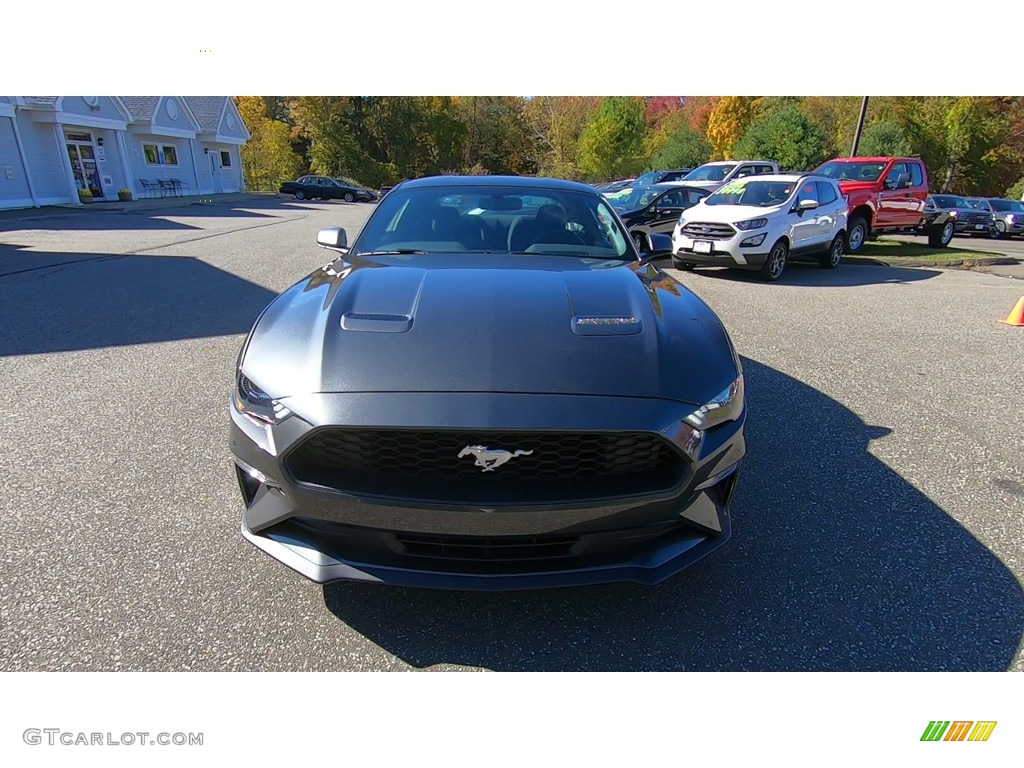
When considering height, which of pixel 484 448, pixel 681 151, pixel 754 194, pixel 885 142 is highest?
pixel 885 142

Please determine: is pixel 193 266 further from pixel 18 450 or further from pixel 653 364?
pixel 653 364

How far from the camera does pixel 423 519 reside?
1.69 m

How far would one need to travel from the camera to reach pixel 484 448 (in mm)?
1712

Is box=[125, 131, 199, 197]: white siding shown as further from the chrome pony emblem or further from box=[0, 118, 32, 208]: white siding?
the chrome pony emblem

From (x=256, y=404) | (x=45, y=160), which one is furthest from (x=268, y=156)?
(x=256, y=404)

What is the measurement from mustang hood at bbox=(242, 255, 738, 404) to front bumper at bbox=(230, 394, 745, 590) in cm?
9

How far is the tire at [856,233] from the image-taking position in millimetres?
11711

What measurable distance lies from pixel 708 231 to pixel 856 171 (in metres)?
5.99

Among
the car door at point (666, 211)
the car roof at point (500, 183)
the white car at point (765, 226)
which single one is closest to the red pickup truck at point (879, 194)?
the white car at point (765, 226)

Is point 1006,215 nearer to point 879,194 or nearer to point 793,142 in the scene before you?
point 793,142

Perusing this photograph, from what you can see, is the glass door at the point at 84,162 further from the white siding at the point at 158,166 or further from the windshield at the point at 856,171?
the windshield at the point at 856,171

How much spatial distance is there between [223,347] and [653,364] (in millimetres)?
4323

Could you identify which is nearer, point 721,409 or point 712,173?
point 721,409

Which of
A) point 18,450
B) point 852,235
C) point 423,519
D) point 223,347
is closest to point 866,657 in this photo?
point 423,519
